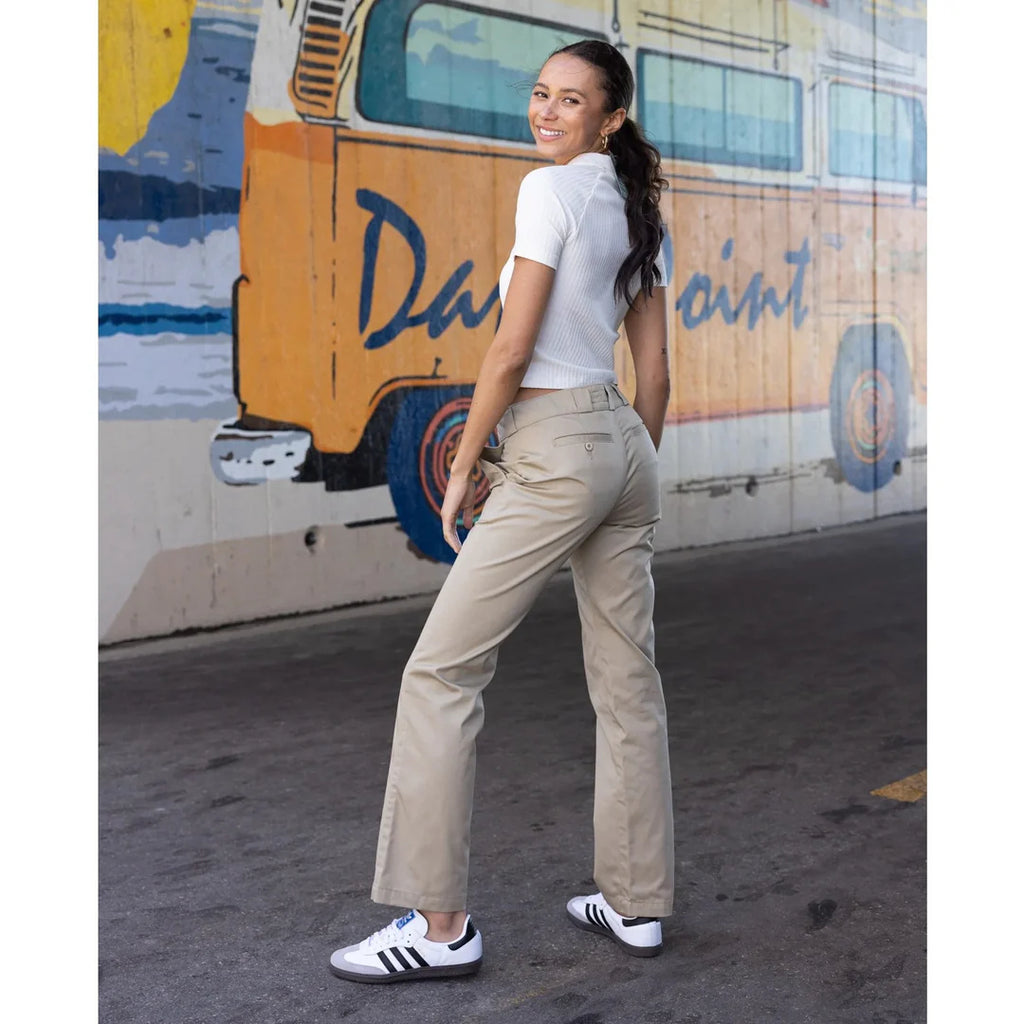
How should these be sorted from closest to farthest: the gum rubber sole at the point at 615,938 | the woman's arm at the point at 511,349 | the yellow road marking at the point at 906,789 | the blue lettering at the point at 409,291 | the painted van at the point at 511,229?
the woman's arm at the point at 511,349
the gum rubber sole at the point at 615,938
the yellow road marking at the point at 906,789
the painted van at the point at 511,229
the blue lettering at the point at 409,291

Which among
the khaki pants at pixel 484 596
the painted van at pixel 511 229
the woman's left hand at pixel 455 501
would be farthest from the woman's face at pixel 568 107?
the painted van at pixel 511 229

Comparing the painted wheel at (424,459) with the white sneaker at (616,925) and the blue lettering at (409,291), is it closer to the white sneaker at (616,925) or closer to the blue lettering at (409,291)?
the blue lettering at (409,291)

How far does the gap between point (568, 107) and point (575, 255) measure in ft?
0.99

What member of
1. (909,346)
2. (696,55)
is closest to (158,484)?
(696,55)

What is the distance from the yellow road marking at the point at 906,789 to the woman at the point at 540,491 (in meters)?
1.42

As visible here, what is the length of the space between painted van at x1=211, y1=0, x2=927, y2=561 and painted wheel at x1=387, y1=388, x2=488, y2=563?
2cm

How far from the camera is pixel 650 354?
2867 millimetres

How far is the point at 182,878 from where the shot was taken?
327 cm

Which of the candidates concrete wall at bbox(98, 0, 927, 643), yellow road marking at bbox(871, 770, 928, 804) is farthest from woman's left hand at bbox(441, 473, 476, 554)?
concrete wall at bbox(98, 0, 927, 643)

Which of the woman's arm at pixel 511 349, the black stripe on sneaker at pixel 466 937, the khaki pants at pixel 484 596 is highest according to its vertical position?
the woman's arm at pixel 511 349

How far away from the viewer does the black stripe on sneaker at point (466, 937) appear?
8.75 ft

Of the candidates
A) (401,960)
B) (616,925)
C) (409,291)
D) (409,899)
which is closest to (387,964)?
(401,960)

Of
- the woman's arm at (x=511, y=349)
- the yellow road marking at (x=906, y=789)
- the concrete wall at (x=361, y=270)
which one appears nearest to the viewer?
the woman's arm at (x=511, y=349)

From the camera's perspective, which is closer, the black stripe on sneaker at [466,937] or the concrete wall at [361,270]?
the black stripe on sneaker at [466,937]
